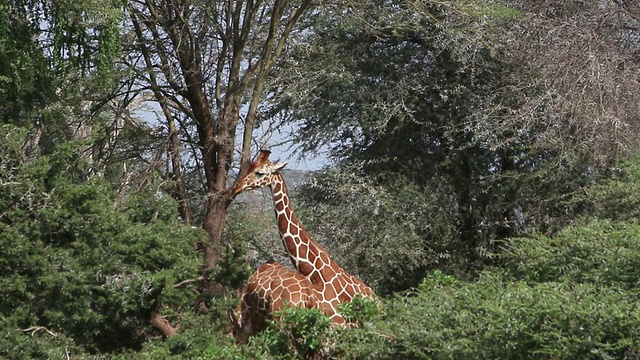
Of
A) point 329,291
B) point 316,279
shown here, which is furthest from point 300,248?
point 329,291

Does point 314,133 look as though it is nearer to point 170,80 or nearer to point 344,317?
point 170,80

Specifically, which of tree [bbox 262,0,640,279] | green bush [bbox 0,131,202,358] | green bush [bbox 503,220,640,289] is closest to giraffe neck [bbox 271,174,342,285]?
green bush [bbox 0,131,202,358]

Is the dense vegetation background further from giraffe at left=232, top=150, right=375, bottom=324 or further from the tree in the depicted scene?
giraffe at left=232, top=150, right=375, bottom=324

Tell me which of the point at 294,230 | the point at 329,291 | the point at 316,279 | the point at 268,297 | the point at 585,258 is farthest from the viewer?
the point at 294,230

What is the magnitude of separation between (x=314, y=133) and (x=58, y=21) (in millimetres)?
5794

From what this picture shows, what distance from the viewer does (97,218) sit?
1039 centimetres

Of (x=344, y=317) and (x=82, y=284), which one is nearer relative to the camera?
(x=344, y=317)

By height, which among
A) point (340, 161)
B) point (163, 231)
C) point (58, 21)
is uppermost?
point (58, 21)

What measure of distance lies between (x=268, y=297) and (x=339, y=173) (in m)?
5.58

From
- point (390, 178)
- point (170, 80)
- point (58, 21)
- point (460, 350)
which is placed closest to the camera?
point (460, 350)

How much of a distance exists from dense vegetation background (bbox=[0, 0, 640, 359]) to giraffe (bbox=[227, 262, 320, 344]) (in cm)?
26

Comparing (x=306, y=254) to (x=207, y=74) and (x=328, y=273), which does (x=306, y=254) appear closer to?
(x=328, y=273)

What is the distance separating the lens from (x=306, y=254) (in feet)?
34.0

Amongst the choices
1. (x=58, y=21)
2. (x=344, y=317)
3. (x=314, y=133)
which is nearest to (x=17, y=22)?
(x=58, y=21)
